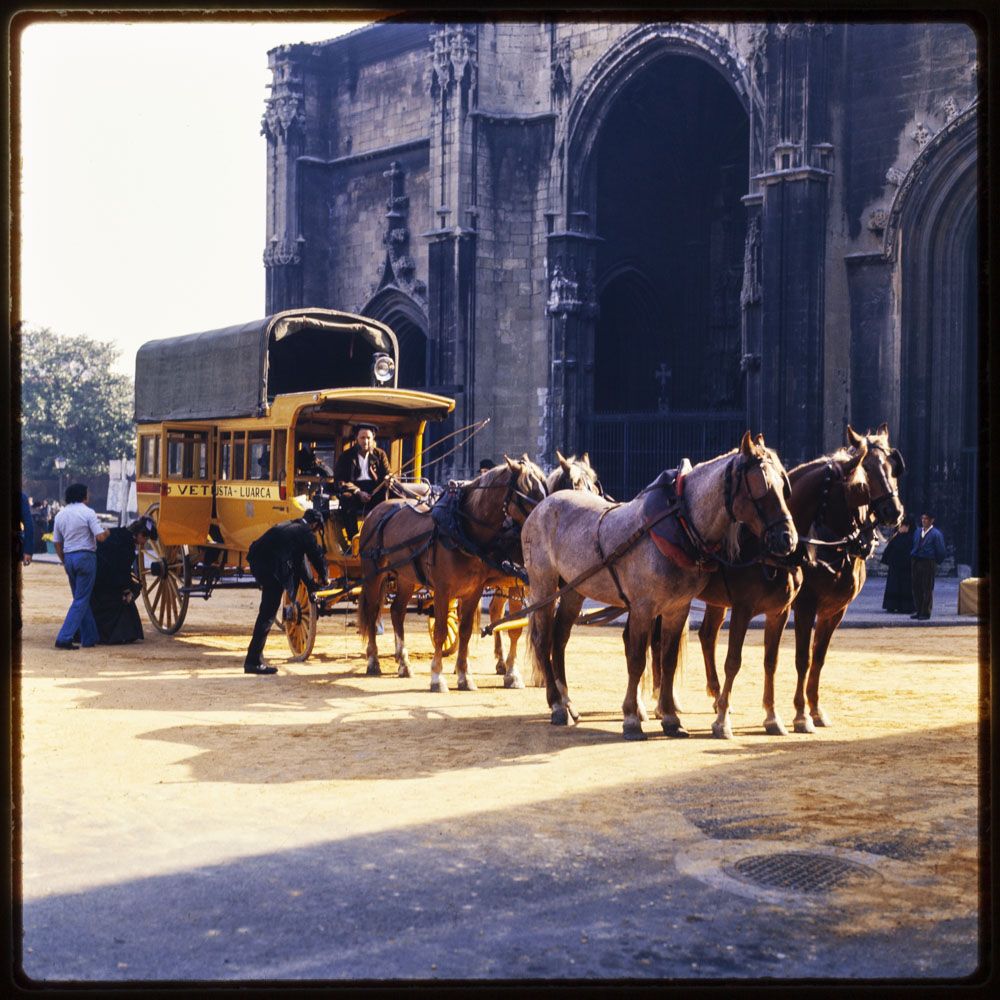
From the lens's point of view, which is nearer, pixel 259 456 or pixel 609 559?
pixel 609 559

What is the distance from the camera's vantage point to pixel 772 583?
897 cm

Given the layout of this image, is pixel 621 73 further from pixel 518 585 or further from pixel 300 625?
pixel 518 585

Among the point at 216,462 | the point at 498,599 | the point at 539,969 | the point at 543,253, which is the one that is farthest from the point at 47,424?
the point at 539,969

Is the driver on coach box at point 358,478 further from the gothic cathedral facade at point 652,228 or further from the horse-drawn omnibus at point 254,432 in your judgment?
the gothic cathedral facade at point 652,228

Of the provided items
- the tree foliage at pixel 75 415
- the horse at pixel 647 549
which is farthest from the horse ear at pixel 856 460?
the tree foliage at pixel 75 415

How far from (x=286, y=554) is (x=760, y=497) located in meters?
5.05

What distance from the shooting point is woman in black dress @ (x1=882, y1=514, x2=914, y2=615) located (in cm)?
1827

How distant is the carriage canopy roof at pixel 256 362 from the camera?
14328 millimetres

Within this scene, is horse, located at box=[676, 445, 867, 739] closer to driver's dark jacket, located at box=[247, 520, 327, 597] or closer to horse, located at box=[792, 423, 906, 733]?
horse, located at box=[792, 423, 906, 733]

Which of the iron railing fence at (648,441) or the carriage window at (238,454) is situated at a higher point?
the iron railing fence at (648,441)

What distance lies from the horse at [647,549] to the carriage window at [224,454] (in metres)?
6.03

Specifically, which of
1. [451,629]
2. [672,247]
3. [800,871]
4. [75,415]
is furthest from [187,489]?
[75,415]

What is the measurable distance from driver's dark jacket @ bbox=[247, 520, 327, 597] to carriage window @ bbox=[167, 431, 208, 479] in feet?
11.2

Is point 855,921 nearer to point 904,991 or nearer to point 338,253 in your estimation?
point 904,991
